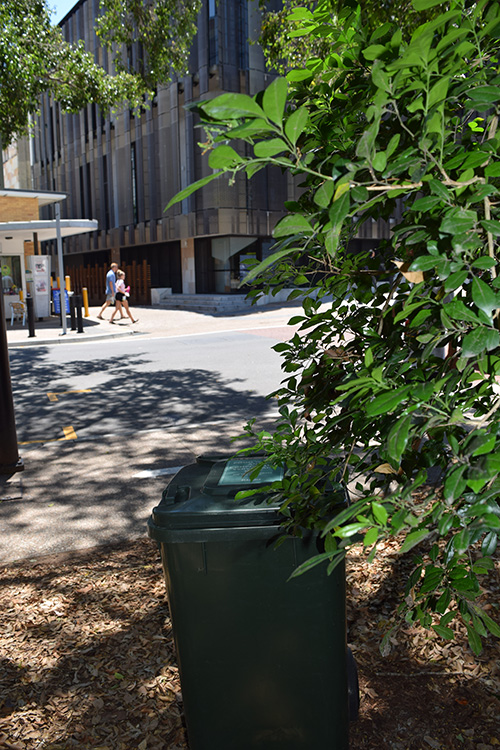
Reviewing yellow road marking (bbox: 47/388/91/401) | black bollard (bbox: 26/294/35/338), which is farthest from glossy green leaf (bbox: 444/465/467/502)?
black bollard (bbox: 26/294/35/338)

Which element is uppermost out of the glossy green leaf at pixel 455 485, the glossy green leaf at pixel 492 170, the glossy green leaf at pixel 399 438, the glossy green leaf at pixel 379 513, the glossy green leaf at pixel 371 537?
the glossy green leaf at pixel 492 170

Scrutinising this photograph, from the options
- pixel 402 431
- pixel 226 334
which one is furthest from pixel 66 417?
pixel 226 334

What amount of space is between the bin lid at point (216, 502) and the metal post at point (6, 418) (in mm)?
3468

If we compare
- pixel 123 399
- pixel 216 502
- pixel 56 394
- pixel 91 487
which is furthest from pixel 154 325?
pixel 216 502

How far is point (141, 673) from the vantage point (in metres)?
2.94

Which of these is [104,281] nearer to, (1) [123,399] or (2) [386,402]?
(1) [123,399]

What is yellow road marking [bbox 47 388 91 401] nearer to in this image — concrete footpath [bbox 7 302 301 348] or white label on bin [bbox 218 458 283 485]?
concrete footpath [bbox 7 302 301 348]

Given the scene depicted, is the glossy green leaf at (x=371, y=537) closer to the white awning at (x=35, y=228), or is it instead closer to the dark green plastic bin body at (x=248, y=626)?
the dark green plastic bin body at (x=248, y=626)

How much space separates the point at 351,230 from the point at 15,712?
240 centimetres

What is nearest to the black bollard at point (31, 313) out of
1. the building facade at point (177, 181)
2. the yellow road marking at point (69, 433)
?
the building facade at point (177, 181)

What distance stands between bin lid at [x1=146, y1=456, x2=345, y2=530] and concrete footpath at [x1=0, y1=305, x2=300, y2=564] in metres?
2.44

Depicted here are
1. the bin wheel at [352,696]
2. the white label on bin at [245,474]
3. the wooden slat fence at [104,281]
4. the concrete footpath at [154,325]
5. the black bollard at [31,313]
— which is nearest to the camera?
the white label on bin at [245,474]

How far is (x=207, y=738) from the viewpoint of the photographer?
7.38 feet

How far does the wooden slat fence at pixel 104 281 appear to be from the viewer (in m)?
33.3
